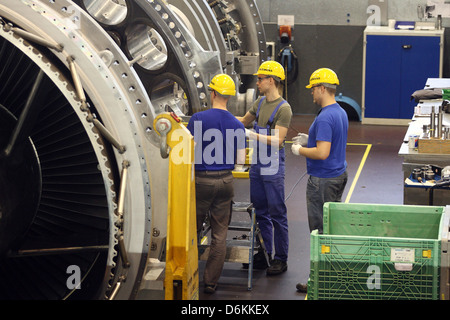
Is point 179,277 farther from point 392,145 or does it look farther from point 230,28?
point 392,145

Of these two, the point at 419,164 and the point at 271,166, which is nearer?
the point at 271,166

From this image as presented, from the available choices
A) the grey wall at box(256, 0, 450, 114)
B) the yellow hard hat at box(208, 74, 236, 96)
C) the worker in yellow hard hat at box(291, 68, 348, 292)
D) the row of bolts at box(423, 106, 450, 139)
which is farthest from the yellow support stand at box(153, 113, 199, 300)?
the grey wall at box(256, 0, 450, 114)

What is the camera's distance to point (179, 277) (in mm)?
4723

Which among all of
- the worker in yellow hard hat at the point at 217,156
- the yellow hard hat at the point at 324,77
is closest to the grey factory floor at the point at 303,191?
the worker in yellow hard hat at the point at 217,156

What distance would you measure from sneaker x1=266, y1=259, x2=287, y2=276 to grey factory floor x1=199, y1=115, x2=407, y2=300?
37 millimetres

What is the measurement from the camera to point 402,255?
14.3 ft

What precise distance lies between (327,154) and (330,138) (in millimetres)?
120

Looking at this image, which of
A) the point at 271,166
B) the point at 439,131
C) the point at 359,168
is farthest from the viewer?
the point at 359,168

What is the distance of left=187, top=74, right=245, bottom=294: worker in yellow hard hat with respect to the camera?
217 inches

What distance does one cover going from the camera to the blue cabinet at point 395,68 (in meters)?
12.3

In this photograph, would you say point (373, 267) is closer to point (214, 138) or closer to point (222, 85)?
point (214, 138)

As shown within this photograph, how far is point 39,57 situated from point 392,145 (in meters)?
7.67

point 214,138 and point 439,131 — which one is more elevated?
point 439,131

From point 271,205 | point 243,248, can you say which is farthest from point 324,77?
point 243,248
